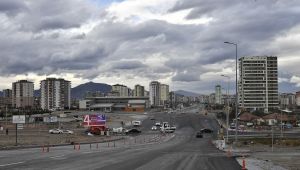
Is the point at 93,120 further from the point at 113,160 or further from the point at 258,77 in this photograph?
the point at 113,160

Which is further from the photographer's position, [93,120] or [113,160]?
[93,120]

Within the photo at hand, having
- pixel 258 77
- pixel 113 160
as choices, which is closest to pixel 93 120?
pixel 258 77

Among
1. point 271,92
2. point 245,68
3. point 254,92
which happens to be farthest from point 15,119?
point 271,92

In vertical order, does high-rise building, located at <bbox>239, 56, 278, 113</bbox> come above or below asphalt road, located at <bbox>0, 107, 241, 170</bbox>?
above

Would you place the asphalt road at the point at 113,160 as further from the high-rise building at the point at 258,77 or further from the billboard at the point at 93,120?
the high-rise building at the point at 258,77

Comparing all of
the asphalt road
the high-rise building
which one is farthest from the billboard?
the asphalt road

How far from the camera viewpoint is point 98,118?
119438mm

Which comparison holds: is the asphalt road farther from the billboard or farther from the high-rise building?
the high-rise building

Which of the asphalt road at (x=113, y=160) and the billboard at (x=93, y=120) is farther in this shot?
the billboard at (x=93, y=120)

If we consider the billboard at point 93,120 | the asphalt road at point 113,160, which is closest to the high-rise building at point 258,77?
the billboard at point 93,120

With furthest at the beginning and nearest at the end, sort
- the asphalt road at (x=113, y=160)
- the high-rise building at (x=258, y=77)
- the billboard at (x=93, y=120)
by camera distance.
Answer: the high-rise building at (x=258, y=77), the billboard at (x=93, y=120), the asphalt road at (x=113, y=160)

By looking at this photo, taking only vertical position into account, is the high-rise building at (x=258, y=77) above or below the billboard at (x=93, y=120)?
above

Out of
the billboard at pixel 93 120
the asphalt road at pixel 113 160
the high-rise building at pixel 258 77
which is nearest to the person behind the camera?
the asphalt road at pixel 113 160

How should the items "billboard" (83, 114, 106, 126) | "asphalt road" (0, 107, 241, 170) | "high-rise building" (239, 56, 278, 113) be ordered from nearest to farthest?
"asphalt road" (0, 107, 241, 170), "billboard" (83, 114, 106, 126), "high-rise building" (239, 56, 278, 113)
